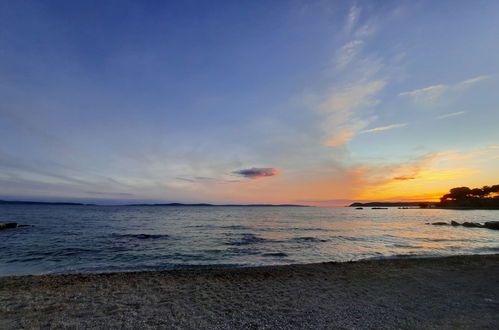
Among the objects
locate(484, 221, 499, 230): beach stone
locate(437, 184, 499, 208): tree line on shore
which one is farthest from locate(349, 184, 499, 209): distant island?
locate(484, 221, 499, 230): beach stone

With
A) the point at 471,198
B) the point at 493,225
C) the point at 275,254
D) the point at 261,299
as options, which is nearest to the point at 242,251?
the point at 275,254

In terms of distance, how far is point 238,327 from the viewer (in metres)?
6.21

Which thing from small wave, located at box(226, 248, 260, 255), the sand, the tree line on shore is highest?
the tree line on shore

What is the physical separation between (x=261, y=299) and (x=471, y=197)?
172 metres

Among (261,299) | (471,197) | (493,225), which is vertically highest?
(471,197)

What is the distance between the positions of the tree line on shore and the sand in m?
137

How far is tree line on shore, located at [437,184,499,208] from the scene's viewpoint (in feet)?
368

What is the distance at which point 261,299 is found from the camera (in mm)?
8414

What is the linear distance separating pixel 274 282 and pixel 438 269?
9.32 meters

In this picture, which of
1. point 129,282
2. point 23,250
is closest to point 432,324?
point 129,282

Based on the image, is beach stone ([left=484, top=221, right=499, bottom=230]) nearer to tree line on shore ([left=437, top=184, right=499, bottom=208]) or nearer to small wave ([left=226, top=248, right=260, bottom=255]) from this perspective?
small wave ([left=226, top=248, right=260, bottom=255])

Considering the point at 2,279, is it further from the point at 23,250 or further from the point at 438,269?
the point at 438,269

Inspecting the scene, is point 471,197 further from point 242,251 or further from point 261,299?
point 261,299

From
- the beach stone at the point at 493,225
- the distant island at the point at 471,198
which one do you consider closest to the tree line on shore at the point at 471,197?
the distant island at the point at 471,198
